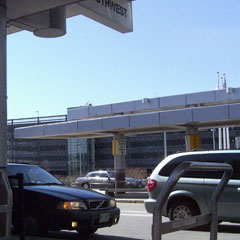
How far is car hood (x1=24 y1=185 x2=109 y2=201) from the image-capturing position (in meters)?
9.22

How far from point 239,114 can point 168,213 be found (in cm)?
1097

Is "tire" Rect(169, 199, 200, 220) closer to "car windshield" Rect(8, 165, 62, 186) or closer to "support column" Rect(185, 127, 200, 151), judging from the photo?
"car windshield" Rect(8, 165, 62, 186)

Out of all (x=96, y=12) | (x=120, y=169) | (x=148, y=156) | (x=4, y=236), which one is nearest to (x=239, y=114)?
(x=120, y=169)

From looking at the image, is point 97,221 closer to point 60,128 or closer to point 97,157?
point 60,128

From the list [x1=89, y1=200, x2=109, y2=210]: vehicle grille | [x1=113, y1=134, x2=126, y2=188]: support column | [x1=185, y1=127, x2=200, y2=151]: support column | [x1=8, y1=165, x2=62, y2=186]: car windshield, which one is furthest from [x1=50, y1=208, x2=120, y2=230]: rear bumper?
[x1=113, y1=134, x2=126, y2=188]: support column

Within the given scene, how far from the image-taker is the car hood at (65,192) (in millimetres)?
9219

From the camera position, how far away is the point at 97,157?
110 m

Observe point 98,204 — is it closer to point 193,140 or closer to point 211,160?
point 211,160

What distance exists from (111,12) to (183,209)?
193 inches

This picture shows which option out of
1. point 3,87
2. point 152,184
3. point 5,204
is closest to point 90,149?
point 152,184

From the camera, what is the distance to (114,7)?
10.5 m

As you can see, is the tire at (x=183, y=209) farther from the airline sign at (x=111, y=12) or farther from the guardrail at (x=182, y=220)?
the guardrail at (x=182, y=220)

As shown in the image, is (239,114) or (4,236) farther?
(239,114)

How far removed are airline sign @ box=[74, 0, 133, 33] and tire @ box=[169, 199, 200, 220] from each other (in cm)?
431
